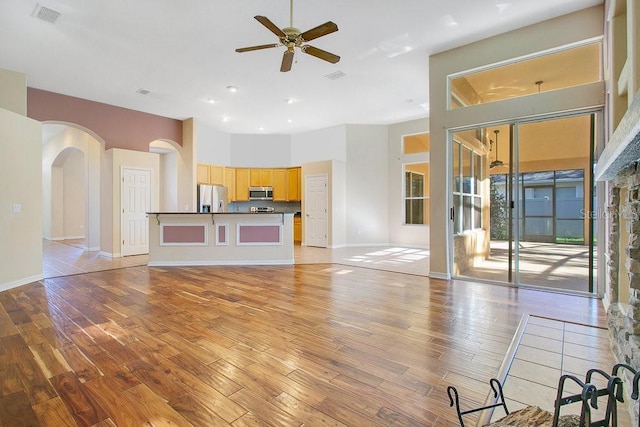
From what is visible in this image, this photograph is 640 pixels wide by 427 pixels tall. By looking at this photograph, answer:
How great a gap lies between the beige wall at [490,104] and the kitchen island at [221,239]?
2735 millimetres

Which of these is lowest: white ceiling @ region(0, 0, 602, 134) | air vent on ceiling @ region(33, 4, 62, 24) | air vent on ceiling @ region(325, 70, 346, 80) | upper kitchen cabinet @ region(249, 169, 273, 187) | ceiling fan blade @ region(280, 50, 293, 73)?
upper kitchen cabinet @ region(249, 169, 273, 187)

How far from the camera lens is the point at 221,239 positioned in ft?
19.7

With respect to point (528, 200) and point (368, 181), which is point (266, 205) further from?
point (528, 200)

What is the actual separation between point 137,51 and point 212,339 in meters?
4.47

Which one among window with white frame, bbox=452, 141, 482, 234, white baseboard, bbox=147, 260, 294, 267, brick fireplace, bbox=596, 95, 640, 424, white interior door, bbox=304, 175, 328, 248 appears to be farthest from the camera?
white interior door, bbox=304, 175, 328, 248

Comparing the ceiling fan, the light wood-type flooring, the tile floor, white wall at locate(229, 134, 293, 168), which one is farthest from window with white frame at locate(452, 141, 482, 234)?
white wall at locate(229, 134, 293, 168)

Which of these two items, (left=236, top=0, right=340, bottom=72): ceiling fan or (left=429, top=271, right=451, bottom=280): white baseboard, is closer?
(left=236, top=0, right=340, bottom=72): ceiling fan

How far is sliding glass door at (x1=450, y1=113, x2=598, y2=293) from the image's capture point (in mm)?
3973

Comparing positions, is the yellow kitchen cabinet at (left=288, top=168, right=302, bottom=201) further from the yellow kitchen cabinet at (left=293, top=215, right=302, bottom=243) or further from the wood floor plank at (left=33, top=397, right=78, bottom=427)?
the wood floor plank at (left=33, top=397, right=78, bottom=427)

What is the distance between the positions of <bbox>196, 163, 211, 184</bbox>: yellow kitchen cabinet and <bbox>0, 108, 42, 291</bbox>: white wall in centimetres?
387

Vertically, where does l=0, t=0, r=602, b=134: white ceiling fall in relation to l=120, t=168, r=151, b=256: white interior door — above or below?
above

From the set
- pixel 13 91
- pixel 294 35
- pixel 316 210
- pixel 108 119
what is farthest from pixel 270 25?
pixel 316 210

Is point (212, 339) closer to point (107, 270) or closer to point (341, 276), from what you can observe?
point (341, 276)

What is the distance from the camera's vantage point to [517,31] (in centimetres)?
418
